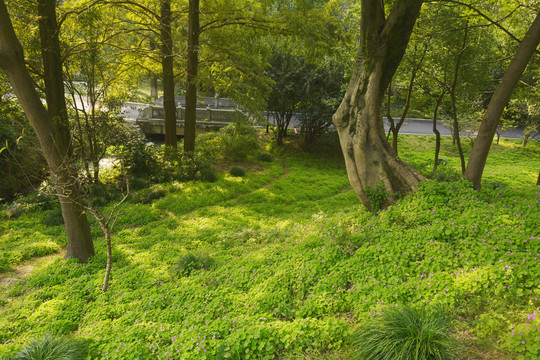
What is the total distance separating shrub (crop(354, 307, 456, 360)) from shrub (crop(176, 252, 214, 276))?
164 inches

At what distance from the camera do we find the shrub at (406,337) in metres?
3.59

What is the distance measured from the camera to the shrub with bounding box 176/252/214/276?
726 cm

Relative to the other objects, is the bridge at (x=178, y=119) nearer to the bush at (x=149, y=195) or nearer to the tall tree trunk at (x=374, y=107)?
the bush at (x=149, y=195)

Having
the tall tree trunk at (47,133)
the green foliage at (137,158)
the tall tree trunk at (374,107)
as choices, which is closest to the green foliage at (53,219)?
the green foliage at (137,158)

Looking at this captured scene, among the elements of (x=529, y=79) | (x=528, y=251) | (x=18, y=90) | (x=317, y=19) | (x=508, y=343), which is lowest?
(x=508, y=343)

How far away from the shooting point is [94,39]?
12250 millimetres

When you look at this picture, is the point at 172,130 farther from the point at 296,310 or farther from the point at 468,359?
the point at 468,359

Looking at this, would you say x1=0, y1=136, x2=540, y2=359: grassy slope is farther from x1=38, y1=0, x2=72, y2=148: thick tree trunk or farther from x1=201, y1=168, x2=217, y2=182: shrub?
x1=201, y1=168, x2=217, y2=182: shrub

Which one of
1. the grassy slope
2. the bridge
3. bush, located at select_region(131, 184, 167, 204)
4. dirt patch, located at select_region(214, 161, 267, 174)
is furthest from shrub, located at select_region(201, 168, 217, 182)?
the bridge

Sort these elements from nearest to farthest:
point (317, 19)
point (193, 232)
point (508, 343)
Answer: point (508, 343)
point (193, 232)
point (317, 19)

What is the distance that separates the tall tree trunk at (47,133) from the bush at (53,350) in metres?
2.60

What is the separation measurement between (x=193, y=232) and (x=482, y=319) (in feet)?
26.6

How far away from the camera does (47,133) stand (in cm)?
717

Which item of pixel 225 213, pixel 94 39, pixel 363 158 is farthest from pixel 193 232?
pixel 94 39
